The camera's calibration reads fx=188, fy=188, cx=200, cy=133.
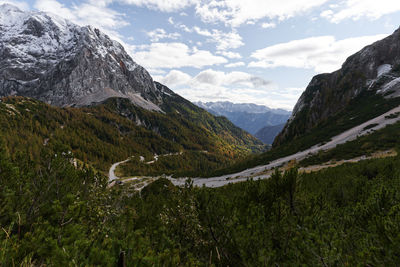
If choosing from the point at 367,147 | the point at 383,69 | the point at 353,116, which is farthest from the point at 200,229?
the point at 383,69

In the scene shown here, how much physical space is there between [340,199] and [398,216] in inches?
319

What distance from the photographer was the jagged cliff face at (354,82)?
7819cm

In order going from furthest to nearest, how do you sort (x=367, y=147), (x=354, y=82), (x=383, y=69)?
1. (x=354, y=82)
2. (x=383, y=69)
3. (x=367, y=147)

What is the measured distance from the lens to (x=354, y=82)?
85.8 m

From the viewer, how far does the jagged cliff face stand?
78.2m

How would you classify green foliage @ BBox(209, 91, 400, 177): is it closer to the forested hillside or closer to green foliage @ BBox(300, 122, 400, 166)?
green foliage @ BBox(300, 122, 400, 166)

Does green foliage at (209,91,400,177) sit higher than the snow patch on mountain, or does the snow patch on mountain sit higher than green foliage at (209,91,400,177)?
the snow patch on mountain

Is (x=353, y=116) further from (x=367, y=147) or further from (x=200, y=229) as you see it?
(x=200, y=229)

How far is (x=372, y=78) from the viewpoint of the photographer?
83.3 m

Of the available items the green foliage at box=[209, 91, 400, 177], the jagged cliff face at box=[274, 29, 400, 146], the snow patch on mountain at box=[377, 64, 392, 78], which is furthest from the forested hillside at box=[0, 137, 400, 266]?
the snow patch on mountain at box=[377, 64, 392, 78]

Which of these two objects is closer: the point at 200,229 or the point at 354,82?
the point at 200,229

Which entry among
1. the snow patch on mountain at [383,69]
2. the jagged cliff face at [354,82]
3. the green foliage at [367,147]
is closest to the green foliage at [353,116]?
the jagged cliff face at [354,82]

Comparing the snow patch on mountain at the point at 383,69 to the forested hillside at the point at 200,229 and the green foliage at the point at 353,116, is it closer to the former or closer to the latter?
the green foliage at the point at 353,116

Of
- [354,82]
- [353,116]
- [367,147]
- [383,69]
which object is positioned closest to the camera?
[367,147]
